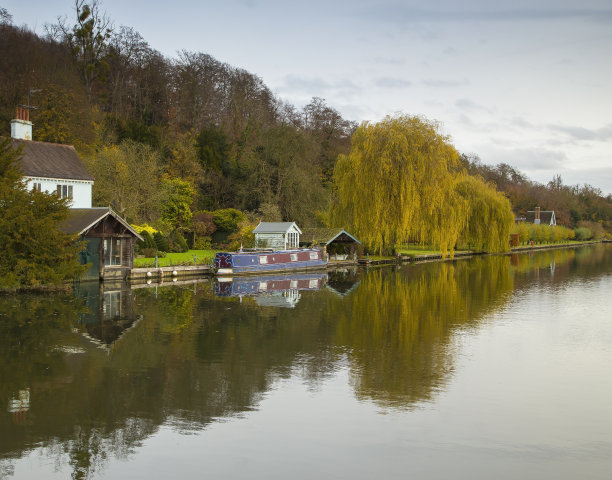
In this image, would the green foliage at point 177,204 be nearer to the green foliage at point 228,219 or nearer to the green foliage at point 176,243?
the green foliage at point 176,243

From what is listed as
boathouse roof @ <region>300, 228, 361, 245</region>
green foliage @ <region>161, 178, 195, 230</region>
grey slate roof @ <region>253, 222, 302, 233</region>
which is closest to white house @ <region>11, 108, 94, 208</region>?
green foliage @ <region>161, 178, 195, 230</region>

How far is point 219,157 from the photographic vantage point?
58750mm

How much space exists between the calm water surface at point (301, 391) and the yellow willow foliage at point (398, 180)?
19.7 m

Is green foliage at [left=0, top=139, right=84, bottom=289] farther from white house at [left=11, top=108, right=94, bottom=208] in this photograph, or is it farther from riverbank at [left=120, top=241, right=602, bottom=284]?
white house at [left=11, top=108, right=94, bottom=208]

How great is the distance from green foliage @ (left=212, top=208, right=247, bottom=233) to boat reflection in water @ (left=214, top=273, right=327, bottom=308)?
11865 millimetres

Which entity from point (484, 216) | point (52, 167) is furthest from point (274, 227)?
Answer: point (484, 216)

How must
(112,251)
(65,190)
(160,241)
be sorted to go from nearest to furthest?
(112,251), (65,190), (160,241)

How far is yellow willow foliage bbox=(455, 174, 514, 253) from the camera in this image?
58247 mm

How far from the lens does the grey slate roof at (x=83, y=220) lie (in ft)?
98.4

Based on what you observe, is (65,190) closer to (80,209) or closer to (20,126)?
(80,209)

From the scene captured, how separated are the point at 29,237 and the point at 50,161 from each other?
11309 millimetres

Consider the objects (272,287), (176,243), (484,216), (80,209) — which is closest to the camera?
(272,287)

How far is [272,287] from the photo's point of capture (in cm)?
3212

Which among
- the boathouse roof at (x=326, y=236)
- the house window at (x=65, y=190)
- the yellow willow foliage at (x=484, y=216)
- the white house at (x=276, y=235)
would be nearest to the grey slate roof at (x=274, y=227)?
the white house at (x=276, y=235)
